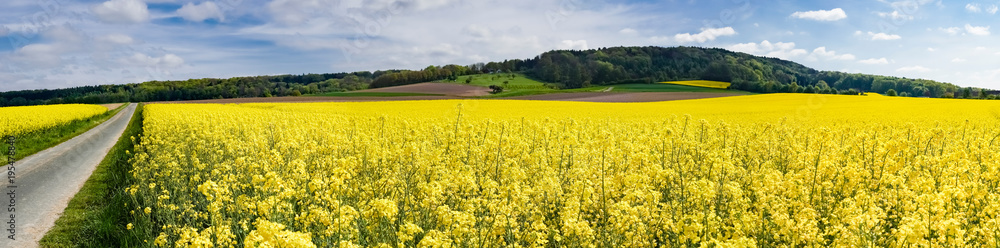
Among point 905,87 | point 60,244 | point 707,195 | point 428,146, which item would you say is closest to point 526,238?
point 707,195

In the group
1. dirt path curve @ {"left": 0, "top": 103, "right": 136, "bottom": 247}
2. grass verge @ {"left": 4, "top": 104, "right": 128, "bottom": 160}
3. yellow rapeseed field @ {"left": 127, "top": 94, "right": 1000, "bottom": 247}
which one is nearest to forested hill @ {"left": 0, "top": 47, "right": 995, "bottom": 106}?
grass verge @ {"left": 4, "top": 104, "right": 128, "bottom": 160}

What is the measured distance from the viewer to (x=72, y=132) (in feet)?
101

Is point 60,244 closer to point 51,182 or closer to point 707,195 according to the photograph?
point 51,182

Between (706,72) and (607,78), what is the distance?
2484 centimetres

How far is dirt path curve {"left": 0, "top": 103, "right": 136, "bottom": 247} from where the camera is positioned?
9344 millimetres

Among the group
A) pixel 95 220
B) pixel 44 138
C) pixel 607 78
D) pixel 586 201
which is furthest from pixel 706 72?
pixel 95 220

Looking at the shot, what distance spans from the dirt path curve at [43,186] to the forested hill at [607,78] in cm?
7183

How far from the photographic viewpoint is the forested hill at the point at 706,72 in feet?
260

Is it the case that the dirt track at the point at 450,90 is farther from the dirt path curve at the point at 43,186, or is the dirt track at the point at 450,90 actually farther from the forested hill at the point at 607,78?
the dirt path curve at the point at 43,186

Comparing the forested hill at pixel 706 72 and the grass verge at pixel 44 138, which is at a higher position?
the forested hill at pixel 706 72

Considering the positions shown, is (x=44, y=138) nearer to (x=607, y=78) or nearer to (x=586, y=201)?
(x=586, y=201)

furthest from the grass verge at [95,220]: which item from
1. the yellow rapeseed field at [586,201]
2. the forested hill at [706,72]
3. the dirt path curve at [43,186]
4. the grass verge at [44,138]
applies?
the forested hill at [706,72]

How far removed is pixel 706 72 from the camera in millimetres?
102125

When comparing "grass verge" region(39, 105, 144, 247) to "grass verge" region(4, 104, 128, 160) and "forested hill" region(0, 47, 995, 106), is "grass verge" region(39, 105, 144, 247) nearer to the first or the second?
"grass verge" region(4, 104, 128, 160)
